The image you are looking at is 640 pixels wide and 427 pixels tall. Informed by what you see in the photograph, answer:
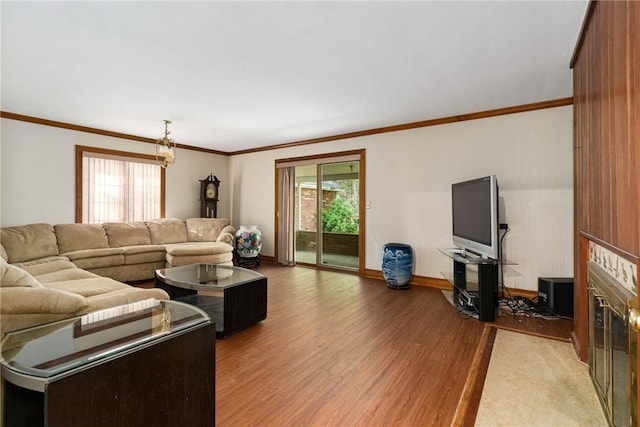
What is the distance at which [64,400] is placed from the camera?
1031 millimetres

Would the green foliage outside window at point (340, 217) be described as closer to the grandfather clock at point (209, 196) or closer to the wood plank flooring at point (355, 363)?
the wood plank flooring at point (355, 363)

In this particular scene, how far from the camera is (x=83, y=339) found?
4.46 feet

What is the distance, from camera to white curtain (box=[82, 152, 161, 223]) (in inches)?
194

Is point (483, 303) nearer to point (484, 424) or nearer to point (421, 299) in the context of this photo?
point (421, 299)

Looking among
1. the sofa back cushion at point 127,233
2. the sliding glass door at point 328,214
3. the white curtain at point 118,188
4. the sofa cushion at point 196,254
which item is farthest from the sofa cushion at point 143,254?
the sliding glass door at point 328,214

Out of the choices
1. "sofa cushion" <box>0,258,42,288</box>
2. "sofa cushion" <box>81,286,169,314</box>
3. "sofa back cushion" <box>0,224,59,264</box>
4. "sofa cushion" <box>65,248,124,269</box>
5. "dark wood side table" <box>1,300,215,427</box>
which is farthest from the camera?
"sofa cushion" <box>65,248,124,269</box>

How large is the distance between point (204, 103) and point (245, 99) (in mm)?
540

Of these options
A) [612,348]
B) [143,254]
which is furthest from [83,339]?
[143,254]

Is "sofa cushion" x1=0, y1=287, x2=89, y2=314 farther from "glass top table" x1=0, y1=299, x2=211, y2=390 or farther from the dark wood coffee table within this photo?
the dark wood coffee table

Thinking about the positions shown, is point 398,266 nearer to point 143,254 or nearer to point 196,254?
point 196,254

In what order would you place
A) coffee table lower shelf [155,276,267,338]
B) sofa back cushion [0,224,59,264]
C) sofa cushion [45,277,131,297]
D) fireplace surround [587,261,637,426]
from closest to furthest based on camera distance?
fireplace surround [587,261,637,426], sofa cushion [45,277,131,297], coffee table lower shelf [155,276,267,338], sofa back cushion [0,224,59,264]

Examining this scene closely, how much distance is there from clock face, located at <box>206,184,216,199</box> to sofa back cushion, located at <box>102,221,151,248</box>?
54.8 inches

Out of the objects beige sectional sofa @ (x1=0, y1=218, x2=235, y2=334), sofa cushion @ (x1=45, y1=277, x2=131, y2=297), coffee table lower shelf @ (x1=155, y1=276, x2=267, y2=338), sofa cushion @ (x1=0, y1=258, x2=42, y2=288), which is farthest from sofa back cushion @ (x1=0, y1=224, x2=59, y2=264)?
sofa cushion @ (x1=0, y1=258, x2=42, y2=288)

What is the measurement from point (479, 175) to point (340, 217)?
2417 mm
